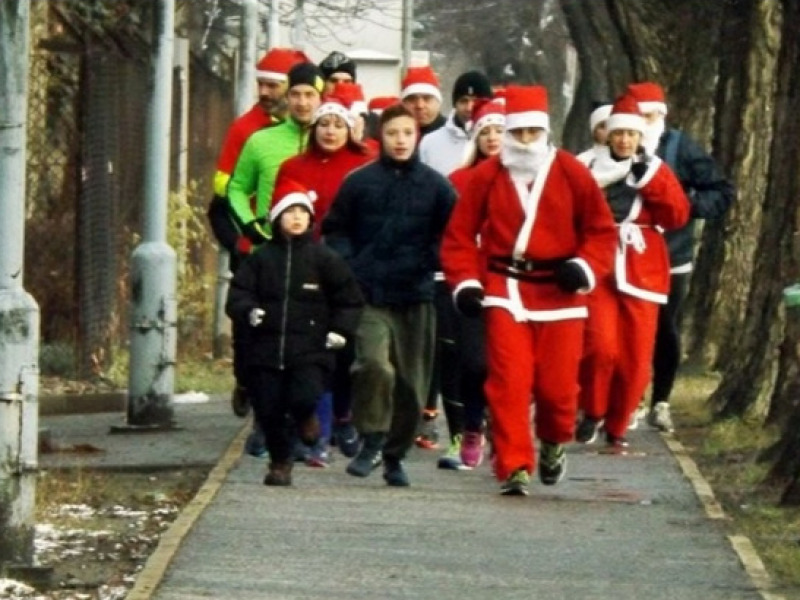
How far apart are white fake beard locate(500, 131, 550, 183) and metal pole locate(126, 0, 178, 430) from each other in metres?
4.08

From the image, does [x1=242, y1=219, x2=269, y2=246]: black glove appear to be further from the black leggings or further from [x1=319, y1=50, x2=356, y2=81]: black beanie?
the black leggings

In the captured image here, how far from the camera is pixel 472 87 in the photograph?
1642cm

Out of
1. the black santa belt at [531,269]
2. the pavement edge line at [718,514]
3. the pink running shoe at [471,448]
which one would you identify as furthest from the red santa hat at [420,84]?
the black santa belt at [531,269]

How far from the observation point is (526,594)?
1034 centimetres

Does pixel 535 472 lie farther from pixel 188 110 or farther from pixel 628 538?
pixel 188 110

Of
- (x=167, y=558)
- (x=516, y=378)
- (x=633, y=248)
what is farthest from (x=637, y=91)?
(x=167, y=558)

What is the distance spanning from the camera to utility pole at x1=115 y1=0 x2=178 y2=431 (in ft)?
55.8

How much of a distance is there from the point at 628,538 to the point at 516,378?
4.93ft

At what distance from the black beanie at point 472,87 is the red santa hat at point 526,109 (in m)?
2.80

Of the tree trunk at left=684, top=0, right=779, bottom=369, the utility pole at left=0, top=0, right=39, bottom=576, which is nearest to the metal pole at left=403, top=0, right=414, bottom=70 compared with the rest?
the tree trunk at left=684, top=0, right=779, bottom=369

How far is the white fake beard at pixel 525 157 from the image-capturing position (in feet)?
43.6

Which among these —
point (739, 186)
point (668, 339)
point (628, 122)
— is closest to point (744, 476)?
point (628, 122)

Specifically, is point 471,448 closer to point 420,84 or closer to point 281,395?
point 281,395

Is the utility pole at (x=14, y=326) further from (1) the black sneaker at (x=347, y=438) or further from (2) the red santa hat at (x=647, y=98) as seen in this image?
(2) the red santa hat at (x=647, y=98)
